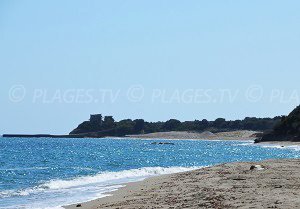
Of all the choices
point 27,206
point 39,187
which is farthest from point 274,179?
point 39,187

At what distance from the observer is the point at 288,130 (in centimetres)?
13438

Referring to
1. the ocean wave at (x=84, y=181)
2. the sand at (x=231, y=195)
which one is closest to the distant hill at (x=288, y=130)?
the ocean wave at (x=84, y=181)

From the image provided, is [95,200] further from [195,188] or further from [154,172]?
[154,172]

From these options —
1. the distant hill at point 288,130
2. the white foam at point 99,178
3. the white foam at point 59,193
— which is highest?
the distant hill at point 288,130

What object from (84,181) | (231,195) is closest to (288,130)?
(84,181)

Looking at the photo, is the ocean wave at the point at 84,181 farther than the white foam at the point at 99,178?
No

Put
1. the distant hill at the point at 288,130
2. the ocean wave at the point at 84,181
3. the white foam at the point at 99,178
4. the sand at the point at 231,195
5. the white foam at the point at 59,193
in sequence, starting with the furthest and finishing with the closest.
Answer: the distant hill at the point at 288,130 < the white foam at the point at 99,178 < the ocean wave at the point at 84,181 < the white foam at the point at 59,193 < the sand at the point at 231,195

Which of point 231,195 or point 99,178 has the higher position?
point 231,195

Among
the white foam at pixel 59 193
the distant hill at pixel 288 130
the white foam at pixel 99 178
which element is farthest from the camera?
the distant hill at pixel 288 130

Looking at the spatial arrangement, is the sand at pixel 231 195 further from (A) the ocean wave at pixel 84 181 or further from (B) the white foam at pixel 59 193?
(A) the ocean wave at pixel 84 181

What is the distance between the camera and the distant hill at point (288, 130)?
423ft

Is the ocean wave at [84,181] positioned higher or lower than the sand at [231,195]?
lower

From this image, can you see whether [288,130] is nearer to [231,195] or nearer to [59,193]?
[59,193]

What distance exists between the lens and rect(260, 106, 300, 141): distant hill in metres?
129
